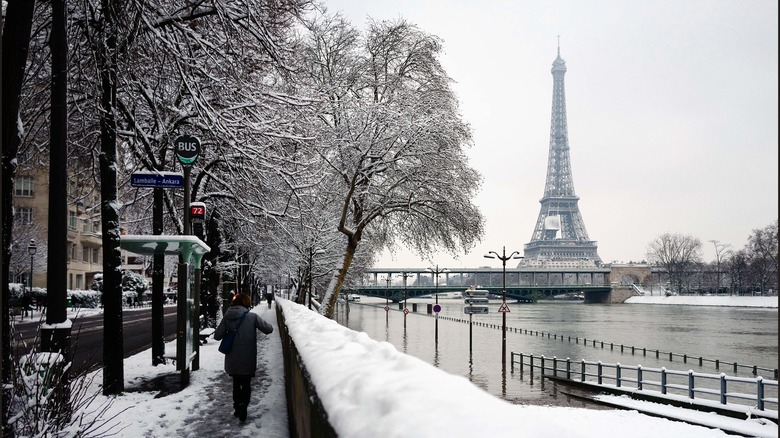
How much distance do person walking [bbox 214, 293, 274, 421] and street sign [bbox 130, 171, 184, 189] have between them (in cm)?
268

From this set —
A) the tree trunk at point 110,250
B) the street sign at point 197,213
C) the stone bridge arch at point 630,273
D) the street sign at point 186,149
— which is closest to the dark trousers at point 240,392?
the tree trunk at point 110,250

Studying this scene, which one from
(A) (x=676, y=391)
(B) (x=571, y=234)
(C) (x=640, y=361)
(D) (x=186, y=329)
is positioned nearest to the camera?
(D) (x=186, y=329)

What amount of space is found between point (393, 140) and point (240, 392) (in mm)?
16059

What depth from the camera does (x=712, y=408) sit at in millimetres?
23031

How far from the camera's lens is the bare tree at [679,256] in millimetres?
142750

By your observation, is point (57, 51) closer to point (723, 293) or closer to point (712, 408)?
point (712, 408)

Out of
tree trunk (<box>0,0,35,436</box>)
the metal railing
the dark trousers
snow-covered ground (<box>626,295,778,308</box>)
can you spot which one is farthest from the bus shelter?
snow-covered ground (<box>626,295,778,308</box>)

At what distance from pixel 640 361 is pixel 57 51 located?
1618 inches

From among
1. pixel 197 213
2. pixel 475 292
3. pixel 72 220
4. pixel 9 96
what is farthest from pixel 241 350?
pixel 475 292

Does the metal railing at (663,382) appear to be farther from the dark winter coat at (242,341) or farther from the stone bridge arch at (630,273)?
the stone bridge arch at (630,273)

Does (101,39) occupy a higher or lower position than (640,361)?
higher

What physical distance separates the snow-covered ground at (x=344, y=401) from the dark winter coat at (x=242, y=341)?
653mm

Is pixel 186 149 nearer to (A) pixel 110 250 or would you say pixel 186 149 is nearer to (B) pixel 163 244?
(B) pixel 163 244

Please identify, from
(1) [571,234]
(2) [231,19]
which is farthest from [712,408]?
(1) [571,234]
